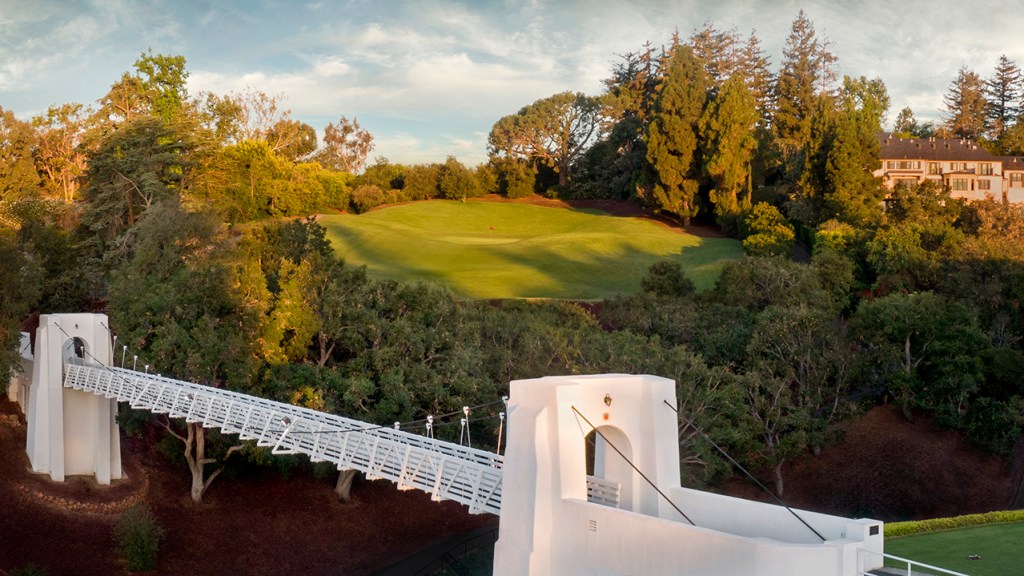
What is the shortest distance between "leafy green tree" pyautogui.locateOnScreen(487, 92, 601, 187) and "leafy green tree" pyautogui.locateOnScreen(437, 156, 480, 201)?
5768 mm

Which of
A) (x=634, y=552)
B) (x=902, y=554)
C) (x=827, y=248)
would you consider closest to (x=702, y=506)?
(x=634, y=552)

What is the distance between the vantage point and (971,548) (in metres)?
18.6

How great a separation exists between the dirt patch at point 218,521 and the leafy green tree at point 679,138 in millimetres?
35765

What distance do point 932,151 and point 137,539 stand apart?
175ft

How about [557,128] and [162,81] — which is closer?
[162,81]

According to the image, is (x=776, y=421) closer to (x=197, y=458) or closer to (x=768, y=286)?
(x=768, y=286)

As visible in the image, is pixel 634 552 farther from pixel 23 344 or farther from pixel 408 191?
pixel 408 191

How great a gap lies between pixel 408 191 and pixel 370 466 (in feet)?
197

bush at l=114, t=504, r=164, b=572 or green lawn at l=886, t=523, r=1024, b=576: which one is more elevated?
green lawn at l=886, t=523, r=1024, b=576

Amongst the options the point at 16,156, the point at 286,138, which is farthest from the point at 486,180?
the point at 16,156

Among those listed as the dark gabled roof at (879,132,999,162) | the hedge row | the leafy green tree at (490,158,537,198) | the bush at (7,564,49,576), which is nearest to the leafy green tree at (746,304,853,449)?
the hedge row

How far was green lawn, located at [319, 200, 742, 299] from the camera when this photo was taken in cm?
4872

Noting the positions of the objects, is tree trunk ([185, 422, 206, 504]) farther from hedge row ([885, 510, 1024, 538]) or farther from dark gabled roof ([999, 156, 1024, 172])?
dark gabled roof ([999, 156, 1024, 172])

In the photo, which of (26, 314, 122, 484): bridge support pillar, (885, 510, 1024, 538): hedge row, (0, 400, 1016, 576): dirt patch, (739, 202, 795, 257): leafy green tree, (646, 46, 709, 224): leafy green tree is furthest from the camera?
(646, 46, 709, 224): leafy green tree
